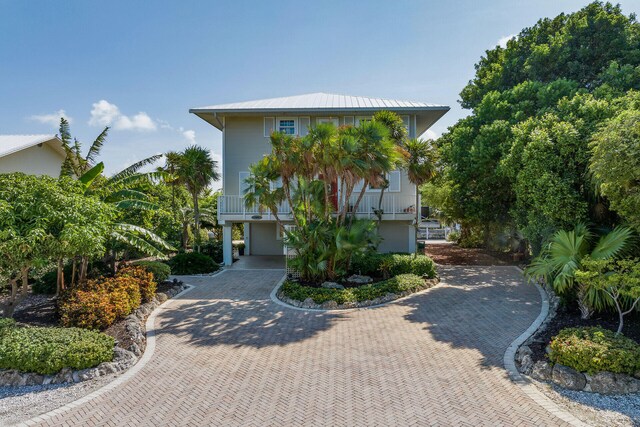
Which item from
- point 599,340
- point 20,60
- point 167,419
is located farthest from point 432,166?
point 20,60

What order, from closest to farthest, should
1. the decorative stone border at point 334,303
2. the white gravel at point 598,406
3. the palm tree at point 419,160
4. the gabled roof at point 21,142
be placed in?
the white gravel at point 598,406
the decorative stone border at point 334,303
the gabled roof at point 21,142
the palm tree at point 419,160

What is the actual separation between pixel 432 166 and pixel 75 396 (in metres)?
14.7

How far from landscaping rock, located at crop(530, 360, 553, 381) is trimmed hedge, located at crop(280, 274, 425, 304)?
225 inches

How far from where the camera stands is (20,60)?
14.0m

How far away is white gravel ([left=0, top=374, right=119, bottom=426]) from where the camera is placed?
230 inches

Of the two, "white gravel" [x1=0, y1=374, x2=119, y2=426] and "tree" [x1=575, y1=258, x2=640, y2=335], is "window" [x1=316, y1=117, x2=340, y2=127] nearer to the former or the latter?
"tree" [x1=575, y1=258, x2=640, y2=335]

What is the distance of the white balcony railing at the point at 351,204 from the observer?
18.7 metres

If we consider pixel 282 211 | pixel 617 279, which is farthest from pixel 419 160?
pixel 617 279

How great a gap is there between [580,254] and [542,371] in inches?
175

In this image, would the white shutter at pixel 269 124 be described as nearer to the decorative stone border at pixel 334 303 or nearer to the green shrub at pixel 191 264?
the green shrub at pixel 191 264

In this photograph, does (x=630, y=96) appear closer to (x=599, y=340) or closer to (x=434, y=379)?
(x=599, y=340)

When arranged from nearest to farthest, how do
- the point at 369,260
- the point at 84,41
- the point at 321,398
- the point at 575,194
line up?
the point at 321,398 < the point at 575,194 < the point at 84,41 < the point at 369,260

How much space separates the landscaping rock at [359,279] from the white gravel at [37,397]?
29.9ft

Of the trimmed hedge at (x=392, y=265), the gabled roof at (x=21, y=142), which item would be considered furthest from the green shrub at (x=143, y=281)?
the trimmed hedge at (x=392, y=265)
